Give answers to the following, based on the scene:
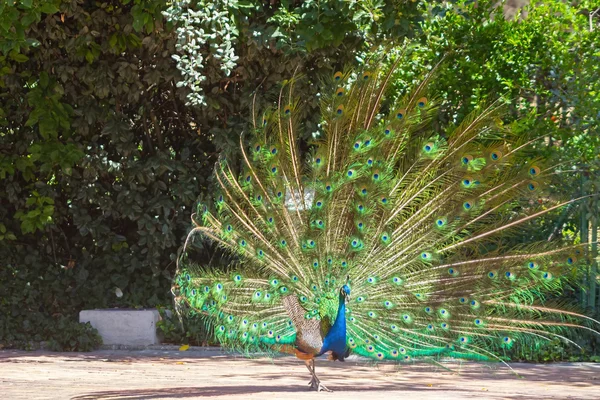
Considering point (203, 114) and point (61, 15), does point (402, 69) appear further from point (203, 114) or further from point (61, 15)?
point (61, 15)

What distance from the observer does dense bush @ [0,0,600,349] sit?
11242mm

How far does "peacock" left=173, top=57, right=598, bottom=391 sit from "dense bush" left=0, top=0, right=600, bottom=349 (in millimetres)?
2597

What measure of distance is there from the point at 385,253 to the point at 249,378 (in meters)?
2.27

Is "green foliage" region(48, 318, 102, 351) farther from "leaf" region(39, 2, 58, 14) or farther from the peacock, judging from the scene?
"leaf" region(39, 2, 58, 14)

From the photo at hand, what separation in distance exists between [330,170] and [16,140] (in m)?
5.57

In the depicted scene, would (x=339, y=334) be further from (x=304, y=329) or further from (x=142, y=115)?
(x=142, y=115)

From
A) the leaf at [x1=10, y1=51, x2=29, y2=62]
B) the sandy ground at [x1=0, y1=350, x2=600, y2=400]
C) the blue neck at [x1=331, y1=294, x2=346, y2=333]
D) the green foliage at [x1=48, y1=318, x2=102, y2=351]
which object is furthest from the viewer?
the green foliage at [x1=48, y1=318, x2=102, y2=351]

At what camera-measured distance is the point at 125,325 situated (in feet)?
38.4

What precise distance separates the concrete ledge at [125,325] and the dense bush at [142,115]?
1.29 feet

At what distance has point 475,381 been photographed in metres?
9.26

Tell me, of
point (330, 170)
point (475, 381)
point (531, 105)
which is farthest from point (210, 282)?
point (531, 105)

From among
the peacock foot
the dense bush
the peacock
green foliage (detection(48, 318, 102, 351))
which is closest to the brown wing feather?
the peacock

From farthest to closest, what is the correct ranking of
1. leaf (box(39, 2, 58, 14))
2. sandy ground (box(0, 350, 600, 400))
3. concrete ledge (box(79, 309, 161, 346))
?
concrete ledge (box(79, 309, 161, 346))
leaf (box(39, 2, 58, 14))
sandy ground (box(0, 350, 600, 400))

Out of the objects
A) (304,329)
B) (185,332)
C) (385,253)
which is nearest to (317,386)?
(304,329)
